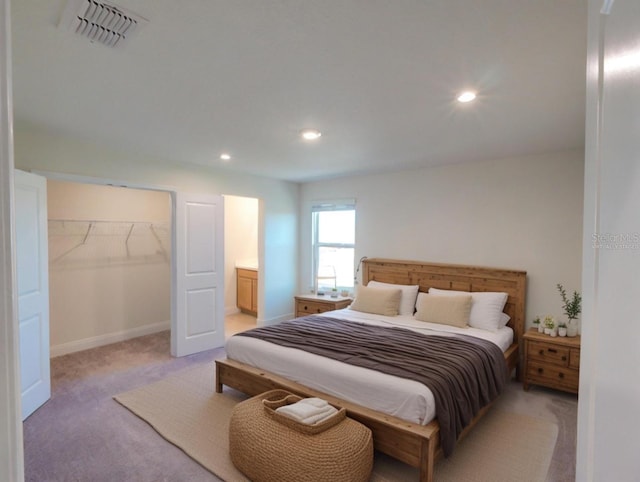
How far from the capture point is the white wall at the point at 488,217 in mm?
3447

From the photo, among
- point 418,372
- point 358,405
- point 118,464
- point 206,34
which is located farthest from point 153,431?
point 206,34

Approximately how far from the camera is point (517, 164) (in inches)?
146

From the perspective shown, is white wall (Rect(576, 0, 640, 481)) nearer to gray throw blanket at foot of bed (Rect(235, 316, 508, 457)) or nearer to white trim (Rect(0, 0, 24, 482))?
white trim (Rect(0, 0, 24, 482))

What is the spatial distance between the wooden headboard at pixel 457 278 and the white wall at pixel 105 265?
10.1 feet

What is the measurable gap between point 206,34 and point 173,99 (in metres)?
0.84

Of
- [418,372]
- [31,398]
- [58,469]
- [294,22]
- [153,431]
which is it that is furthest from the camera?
[31,398]

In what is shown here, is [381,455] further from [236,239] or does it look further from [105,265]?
[236,239]

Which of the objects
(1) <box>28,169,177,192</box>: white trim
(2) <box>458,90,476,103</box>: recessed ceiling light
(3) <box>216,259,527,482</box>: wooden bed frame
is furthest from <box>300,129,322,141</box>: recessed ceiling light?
(3) <box>216,259,527,482</box>: wooden bed frame

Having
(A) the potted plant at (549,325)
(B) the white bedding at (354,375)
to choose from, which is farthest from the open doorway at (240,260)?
(A) the potted plant at (549,325)

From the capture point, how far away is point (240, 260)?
21.1ft

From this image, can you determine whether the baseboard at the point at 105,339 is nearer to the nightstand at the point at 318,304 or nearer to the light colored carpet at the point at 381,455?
the light colored carpet at the point at 381,455

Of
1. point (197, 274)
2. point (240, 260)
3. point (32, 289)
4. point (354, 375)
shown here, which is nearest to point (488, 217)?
point (354, 375)

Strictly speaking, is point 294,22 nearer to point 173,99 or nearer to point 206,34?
point 206,34

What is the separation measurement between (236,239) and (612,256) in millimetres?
6105
